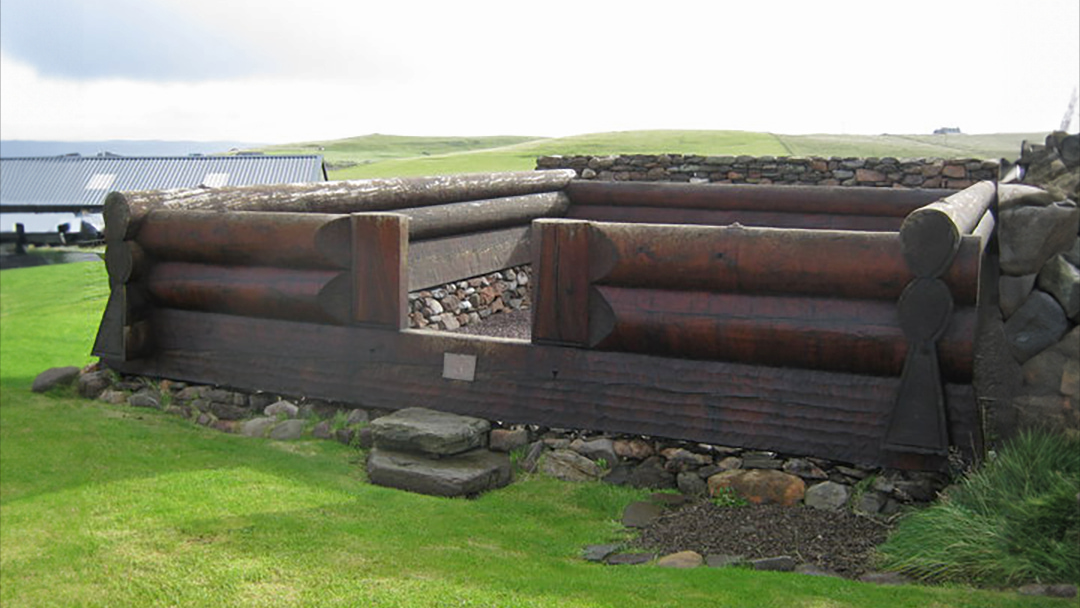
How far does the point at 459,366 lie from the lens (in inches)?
256

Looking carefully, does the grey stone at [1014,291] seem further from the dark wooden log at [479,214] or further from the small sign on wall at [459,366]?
the dark wooden log at [479,214]

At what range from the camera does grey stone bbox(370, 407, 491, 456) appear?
19.8ft

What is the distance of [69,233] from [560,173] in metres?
Result: 13.9

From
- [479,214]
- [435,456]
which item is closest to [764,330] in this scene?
[435,456]

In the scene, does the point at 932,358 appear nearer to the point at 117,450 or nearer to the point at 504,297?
the point at 117,450

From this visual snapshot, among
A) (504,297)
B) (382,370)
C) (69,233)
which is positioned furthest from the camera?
(69,233)

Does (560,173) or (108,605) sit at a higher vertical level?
(560,173)

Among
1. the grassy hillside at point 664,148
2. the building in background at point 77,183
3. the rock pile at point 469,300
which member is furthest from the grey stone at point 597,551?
the grassy hillside at point 664,148

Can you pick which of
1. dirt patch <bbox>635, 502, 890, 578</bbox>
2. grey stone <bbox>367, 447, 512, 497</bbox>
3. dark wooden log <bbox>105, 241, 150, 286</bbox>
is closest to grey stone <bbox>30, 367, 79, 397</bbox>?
dark wooden log <bbox>105, 241, 150, 286</bbox>

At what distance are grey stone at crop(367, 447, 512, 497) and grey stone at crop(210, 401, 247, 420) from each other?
64.0 inches

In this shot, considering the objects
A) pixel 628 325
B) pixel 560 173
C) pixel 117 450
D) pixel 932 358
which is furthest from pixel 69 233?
pixel 932 358

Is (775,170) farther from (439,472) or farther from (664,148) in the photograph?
(664,148)

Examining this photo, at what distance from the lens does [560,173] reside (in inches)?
513

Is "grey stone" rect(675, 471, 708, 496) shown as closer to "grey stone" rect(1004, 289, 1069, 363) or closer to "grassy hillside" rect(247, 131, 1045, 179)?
"grey stone" rect(1004, 289, 1069, 363)
